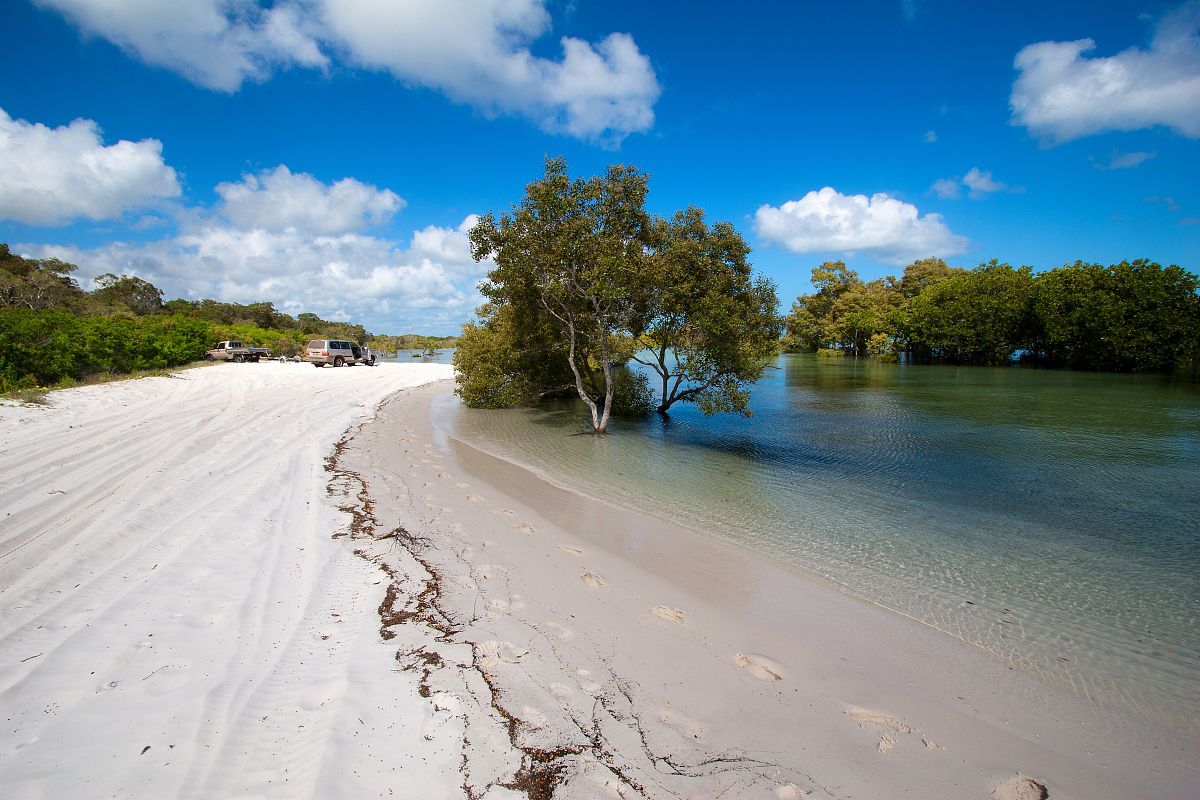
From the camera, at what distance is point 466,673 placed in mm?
3758

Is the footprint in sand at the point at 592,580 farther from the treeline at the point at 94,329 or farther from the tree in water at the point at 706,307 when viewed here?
the treeline at the point at 94,329

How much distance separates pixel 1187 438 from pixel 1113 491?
883 cm

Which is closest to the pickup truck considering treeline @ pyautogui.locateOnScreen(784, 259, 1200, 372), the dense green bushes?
the dense green bushes

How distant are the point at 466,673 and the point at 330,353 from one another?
38357mm

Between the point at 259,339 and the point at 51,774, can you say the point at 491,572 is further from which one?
the point at 259,339

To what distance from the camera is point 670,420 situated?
64.3 ft

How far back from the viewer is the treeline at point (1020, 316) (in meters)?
39.8

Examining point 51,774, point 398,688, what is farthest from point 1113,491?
point 51,774

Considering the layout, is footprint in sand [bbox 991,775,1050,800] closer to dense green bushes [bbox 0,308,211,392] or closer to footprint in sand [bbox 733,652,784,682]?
footprint in sand [bbox 733,652,784,682]

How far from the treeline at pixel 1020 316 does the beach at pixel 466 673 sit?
168ft

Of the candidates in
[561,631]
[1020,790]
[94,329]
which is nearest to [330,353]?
[94,329]

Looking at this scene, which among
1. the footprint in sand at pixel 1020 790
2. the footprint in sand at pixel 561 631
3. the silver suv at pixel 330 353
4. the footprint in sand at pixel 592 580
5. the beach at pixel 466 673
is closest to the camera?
the beach at pixel 466 673

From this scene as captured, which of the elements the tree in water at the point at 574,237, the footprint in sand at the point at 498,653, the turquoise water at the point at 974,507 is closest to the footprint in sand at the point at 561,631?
the footprint in sand at the point at 498,653

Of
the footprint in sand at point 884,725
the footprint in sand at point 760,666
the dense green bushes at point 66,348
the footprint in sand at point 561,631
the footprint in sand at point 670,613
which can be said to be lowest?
the footprint in sand at point 884,725
